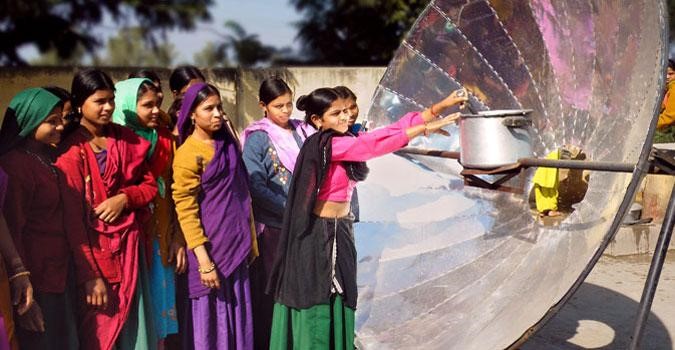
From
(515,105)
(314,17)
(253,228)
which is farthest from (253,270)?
(314,17)

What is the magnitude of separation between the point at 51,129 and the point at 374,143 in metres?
1.46

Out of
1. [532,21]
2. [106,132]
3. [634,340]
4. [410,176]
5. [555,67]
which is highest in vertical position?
[532,21]

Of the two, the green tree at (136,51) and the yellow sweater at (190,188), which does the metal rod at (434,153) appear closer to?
the yellow sweater at (190,188)

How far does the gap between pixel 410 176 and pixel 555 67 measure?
1009 millimetres

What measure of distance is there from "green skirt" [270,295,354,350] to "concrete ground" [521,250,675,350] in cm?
201

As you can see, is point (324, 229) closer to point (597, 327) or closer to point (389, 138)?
point (389, 138)

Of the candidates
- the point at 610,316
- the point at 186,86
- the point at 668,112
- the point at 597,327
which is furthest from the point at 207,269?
the point at 668,112

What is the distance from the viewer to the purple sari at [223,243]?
3.63 metres

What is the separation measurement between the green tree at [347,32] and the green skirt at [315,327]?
37.5 ft

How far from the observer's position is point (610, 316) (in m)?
5.68

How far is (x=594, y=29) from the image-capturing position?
134 inches

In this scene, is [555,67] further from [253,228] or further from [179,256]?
[179,256]

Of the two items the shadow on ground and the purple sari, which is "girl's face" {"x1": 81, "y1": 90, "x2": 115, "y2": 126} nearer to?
the purple sari

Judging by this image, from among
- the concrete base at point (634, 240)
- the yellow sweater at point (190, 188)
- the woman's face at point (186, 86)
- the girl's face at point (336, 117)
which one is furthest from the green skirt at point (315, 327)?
the concrete base at point (634, 240)
